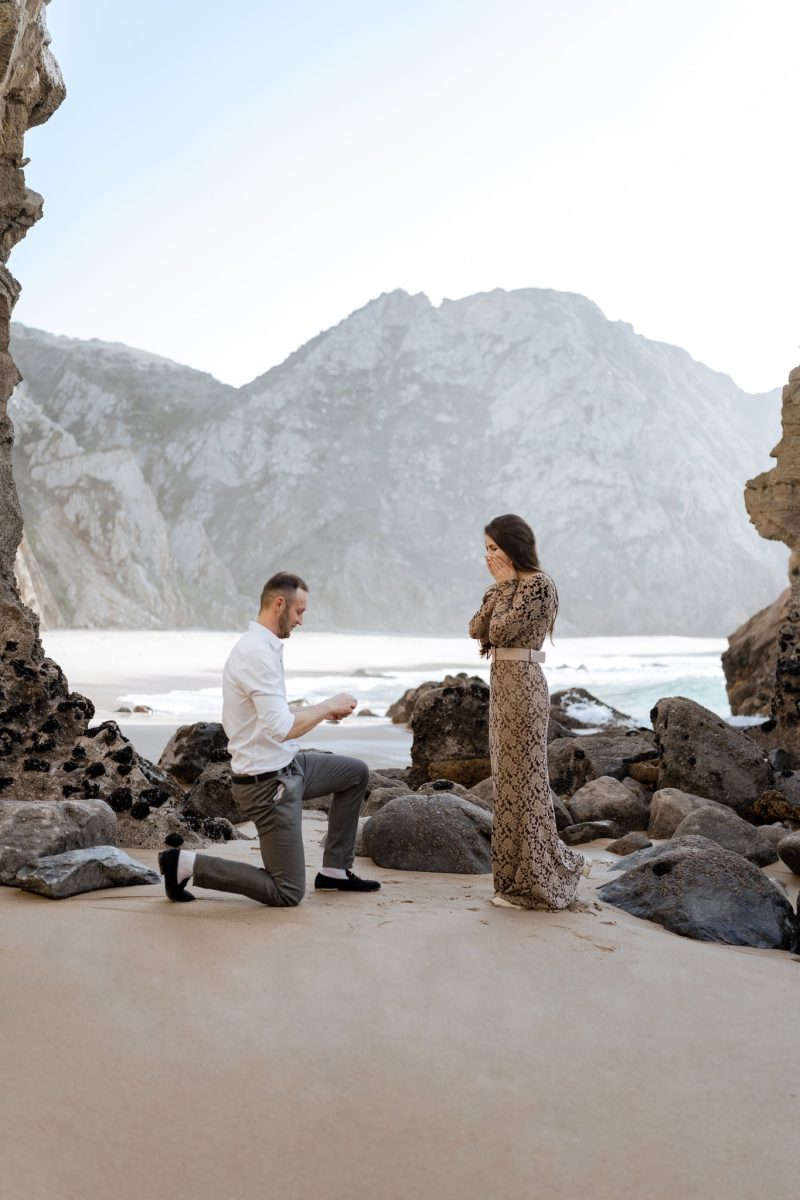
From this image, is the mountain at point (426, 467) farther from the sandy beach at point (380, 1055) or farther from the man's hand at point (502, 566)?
the sandy beach at point (380, 1055)

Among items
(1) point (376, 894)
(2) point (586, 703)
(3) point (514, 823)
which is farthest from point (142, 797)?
(2) point (586, 703)

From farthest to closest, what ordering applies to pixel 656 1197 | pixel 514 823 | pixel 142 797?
pixel 142 797, pixel 514 823, pixel 656 1197

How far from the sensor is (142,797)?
627 cm

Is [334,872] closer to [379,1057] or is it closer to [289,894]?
[289,894]

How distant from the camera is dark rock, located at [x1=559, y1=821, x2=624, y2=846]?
26.0 ft

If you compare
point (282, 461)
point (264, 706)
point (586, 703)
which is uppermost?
point (282, 461)

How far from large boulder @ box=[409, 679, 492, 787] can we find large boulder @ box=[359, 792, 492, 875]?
13.6ft

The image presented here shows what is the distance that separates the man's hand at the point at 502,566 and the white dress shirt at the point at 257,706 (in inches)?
41.1

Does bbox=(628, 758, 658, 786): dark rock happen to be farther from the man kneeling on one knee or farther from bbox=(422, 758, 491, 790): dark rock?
the man kneeling on one knee

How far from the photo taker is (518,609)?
4.84m

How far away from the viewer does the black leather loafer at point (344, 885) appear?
502cm

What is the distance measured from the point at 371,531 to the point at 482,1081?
89286mm

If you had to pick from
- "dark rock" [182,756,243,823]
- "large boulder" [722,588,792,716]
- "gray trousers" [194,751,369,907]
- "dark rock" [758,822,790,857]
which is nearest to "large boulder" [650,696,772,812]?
A: "dark rock" [758,822,790,857]

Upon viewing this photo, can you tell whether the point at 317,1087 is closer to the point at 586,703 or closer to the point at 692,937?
the point at 692,937
